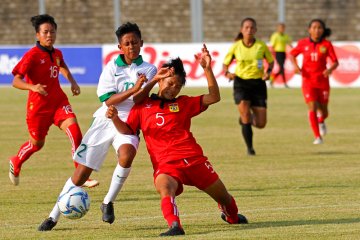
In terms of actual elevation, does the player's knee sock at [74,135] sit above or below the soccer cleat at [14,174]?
above

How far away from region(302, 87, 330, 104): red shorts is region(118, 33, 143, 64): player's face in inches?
355

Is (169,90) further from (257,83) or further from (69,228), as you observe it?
(257,83)

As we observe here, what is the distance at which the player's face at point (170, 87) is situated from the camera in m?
9.68

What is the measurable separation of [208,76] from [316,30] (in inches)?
384

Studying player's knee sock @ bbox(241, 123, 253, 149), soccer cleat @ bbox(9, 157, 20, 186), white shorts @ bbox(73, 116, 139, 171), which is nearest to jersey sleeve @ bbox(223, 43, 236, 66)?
player's knee sock @ bbox(241, 123, 253, 149)

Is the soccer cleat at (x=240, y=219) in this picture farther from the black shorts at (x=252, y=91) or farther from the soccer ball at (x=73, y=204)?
the black shorts at (x=252, y=91)

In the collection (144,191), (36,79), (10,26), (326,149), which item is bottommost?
(10,26)

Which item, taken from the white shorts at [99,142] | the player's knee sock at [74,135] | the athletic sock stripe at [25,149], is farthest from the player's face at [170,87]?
the athletic sock stripe at [25,149]

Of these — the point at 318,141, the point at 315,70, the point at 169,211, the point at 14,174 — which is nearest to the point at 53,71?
the point at 14,174

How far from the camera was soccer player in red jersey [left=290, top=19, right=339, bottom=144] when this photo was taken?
1914 cm

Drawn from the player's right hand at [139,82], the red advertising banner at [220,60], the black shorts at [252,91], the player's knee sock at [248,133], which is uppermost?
the player's right hand at [139,82]

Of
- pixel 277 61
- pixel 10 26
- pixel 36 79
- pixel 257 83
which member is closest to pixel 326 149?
pixel 257 83

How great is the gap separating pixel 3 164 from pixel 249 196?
5470 millimetres

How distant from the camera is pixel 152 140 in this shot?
9875mm
